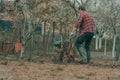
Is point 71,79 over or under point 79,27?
under

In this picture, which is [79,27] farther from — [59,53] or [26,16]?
[26,16]

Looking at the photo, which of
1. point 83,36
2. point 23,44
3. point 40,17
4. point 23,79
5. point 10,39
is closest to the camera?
point 23,79

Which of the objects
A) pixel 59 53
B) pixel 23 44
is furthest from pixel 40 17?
pixel 59 53

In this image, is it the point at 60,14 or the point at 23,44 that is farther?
the point at 60,14

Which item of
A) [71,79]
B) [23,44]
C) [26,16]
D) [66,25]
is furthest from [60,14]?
[71,79]

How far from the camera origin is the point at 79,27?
1399cm

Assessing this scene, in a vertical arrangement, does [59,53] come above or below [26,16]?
below

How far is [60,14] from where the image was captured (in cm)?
2888

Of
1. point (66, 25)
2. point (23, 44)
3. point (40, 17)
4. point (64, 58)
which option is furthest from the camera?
point (66, 25)

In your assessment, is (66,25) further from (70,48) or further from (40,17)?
(70,48)

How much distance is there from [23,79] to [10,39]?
15.8 metres

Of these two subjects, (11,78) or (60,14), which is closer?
(11,78)

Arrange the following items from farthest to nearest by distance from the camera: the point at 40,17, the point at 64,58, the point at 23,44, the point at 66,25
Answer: the point at 66,25 < the point at 40,17 < the point at 23,44 < the point at 64,58

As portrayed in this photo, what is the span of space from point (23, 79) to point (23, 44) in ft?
28.7
